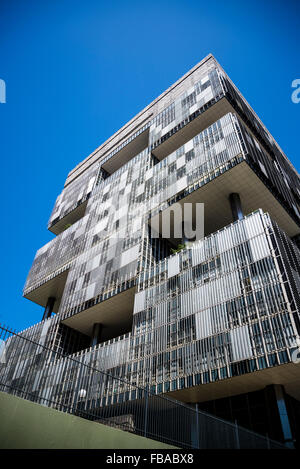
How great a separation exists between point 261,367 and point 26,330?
3434 centimetres

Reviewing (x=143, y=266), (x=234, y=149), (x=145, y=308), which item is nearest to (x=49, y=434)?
(x=145, y=308)

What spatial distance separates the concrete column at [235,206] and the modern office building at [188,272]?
132 millimetres

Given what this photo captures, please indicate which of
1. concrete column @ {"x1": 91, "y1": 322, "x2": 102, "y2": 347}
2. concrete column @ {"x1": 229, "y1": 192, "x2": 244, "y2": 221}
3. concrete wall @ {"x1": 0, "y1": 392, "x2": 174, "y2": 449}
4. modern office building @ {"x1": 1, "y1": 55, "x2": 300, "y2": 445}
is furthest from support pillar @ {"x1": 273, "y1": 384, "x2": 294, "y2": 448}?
concrete column @ {"x1": 91, "y1": 322, "x2": 102, "y2": 347}

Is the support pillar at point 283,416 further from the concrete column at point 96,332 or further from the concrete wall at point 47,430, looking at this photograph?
the concrete column at point 96,332

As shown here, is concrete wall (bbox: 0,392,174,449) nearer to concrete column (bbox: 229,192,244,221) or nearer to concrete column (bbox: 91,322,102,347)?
concrete column (bbox: 229,192,244,221)

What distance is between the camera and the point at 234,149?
34.2 m

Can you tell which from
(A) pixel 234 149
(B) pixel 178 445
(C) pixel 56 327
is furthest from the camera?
(C) pixel 56 327

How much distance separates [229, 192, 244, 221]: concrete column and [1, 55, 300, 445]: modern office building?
132 mm

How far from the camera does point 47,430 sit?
9562 mm

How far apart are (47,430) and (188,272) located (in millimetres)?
20449

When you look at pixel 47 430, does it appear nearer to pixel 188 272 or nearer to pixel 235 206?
pixel 188 272

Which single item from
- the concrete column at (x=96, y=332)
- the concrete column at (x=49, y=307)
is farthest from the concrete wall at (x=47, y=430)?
the concrete column at (x=49, y=307)

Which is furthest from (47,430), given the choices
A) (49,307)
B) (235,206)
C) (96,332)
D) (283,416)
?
(49,307)
